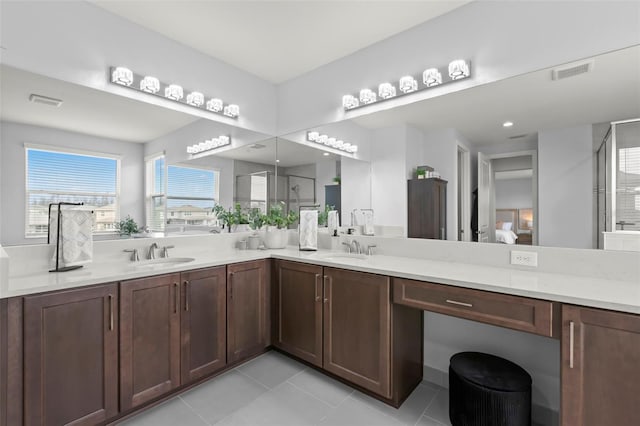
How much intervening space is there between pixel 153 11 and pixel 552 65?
265cm

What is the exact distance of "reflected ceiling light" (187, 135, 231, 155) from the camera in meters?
2.62

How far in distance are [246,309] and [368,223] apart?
1235 mm

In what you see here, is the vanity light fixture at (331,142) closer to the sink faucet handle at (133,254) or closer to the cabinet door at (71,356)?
the sink faucet handle at (133,254)

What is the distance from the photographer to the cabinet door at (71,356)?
1350 millimetres

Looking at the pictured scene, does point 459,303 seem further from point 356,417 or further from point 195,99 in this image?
point 195,99

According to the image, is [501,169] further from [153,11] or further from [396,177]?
[153,11]

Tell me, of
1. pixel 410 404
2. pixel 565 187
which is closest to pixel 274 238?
pixel 410 404

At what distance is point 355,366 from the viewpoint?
Answer: 6.28 feet

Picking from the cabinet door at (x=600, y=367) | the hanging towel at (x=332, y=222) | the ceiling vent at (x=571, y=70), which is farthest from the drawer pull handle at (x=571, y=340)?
the hanging towel at (x=332, y=222)

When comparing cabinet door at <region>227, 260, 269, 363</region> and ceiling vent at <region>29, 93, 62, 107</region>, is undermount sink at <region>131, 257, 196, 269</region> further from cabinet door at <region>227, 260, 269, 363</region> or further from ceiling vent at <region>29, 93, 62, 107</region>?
ceiling vent at <region>29, 93, 62, 107</region>

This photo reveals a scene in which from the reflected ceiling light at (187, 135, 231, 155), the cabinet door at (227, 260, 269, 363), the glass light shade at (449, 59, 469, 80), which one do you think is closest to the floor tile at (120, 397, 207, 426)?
the cabinet door at (227, 260, 269, 363)

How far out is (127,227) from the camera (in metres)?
2.17

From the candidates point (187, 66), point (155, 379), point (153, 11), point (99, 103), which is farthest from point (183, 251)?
point (153, 11)

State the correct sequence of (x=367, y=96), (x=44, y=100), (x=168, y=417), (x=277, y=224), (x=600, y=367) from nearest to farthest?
(x=600, y=367)
(x=168, y=417)
(x=44, y=100)
(x=367, y=96)
(x=277, y=224)
